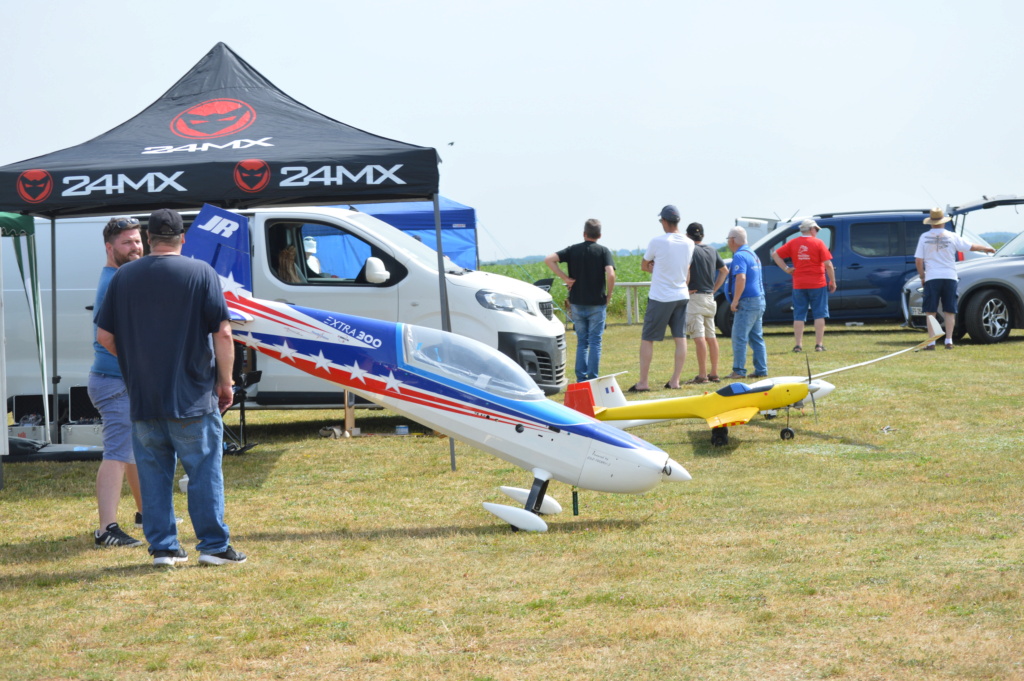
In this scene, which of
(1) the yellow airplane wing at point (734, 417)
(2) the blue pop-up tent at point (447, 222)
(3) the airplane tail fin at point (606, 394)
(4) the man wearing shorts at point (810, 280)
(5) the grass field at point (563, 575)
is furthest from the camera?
(2) the blue pop-up tent at point (447, 222)

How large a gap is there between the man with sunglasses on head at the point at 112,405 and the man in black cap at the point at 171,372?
492mm

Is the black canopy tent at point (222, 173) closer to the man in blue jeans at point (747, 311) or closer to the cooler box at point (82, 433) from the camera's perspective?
the cooler box at point (82, 433)

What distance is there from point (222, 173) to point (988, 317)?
1117cm

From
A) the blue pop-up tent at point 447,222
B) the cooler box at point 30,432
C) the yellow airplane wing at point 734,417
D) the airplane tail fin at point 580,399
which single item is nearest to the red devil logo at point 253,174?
the airplane tail fin at point 580,399

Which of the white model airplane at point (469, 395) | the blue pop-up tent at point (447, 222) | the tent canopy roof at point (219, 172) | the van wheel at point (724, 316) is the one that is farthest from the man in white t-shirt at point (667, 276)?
the blue pop-up tent at point (447, 222)

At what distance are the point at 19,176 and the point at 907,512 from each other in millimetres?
6144

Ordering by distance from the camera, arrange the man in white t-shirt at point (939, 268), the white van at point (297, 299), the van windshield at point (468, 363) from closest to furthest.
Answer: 1. the van windshield at point (468, 363)
2. the white van at point (297, 299)
3. the man in white t-shirt at point (939, 268)

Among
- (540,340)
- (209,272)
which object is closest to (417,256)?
(540,340)

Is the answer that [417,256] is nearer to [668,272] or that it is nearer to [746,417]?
[668,272]

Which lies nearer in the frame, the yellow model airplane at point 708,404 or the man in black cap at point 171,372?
the man in black cap at point 171,372

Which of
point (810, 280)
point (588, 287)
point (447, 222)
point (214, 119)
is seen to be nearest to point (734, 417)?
point (588, 287)

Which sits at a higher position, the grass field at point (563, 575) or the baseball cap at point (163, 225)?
the baseball cap at point (163, 225)

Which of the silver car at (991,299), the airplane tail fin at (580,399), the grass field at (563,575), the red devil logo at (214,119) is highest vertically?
the red devil logo at (214,119)

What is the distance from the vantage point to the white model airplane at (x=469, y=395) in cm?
561
